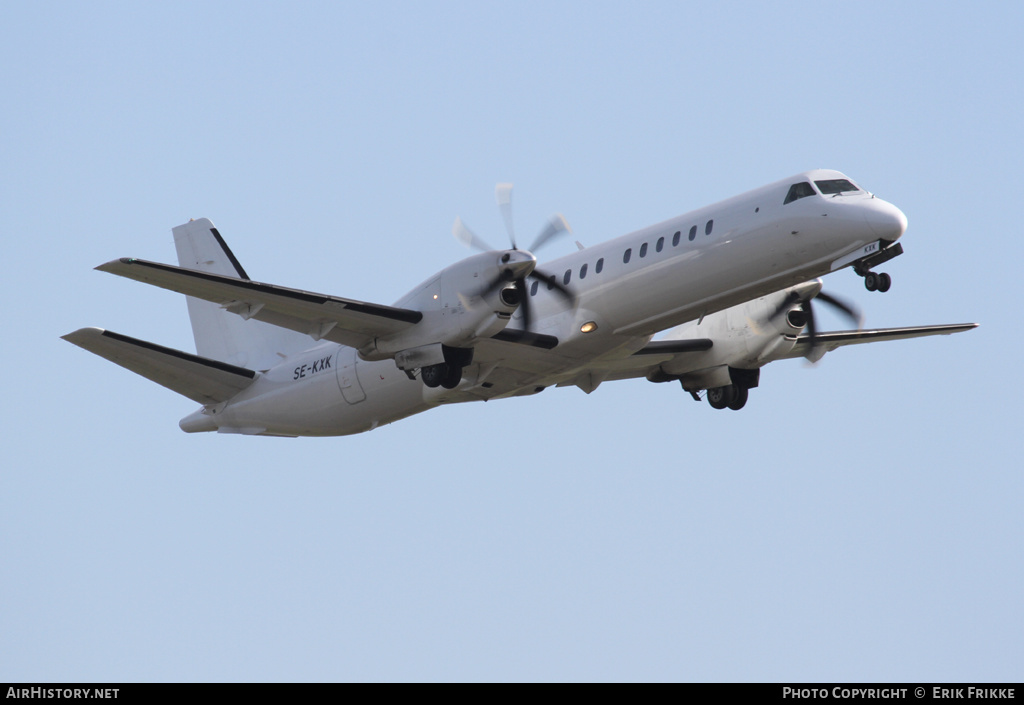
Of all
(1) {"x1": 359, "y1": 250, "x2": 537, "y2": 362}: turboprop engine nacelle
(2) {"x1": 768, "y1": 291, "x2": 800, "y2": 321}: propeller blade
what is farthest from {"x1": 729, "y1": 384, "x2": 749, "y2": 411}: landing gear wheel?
(1) {"x1": 359, "y1": 250, "x2": 537, "y2": 362}: turboprop engine nacelle

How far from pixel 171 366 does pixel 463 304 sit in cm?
674

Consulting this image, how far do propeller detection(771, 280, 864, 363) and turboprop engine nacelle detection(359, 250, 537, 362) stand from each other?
6.07m

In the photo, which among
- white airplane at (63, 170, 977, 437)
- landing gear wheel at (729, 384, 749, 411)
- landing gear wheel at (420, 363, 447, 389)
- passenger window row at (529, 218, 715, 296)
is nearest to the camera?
white airplane at (63, 170, 977, 437)

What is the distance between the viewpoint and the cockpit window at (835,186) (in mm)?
20719

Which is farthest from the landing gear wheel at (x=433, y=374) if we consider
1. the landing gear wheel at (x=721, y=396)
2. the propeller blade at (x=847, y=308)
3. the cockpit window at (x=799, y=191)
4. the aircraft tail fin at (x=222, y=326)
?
the propeller blade at (x=847, y=308)

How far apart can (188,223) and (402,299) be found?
8.87 m

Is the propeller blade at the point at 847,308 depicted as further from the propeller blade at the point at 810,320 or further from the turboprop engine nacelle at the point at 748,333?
the turboprop engine nacelle at the point at 748,333

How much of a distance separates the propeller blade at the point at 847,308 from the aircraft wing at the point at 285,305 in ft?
27.3

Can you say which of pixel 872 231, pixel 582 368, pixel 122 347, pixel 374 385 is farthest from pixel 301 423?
pixel 872 231

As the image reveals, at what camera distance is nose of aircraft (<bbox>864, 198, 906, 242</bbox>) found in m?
20.0

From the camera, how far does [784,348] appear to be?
24969mm

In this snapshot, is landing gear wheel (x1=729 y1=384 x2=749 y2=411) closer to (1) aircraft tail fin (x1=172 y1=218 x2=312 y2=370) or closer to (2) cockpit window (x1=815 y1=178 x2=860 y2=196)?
(2) cockpit window (x1=815 y1=178 x2=860 y2=196)
